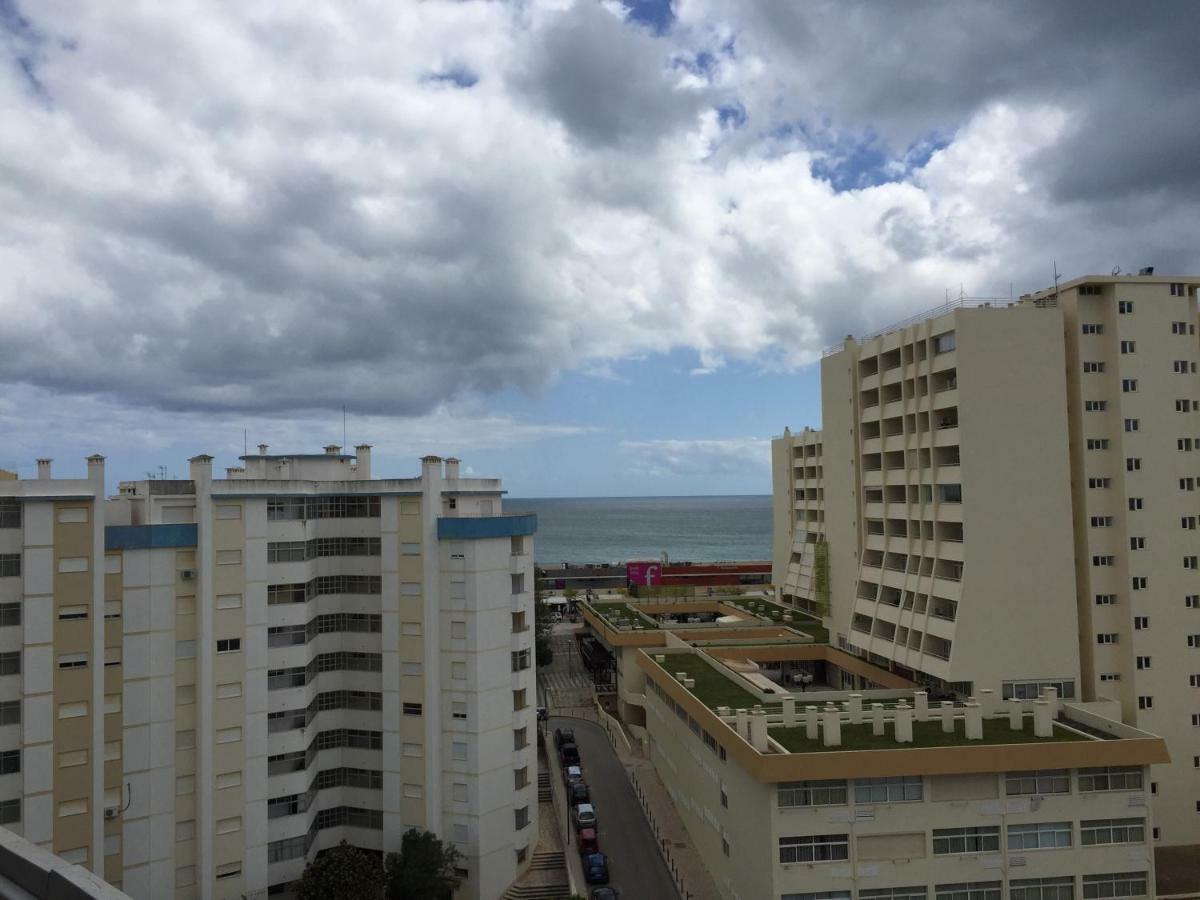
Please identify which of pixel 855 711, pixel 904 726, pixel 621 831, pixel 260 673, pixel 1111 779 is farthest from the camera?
pixel 621 831

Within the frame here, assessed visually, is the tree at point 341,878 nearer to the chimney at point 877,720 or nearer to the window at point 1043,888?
the chimney at point 877,720

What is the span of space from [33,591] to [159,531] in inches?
195

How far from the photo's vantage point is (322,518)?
4066 centimetres

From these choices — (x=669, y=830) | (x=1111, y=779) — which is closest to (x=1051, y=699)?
(x=1111, y=779)

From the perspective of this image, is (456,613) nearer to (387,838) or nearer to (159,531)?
(387,838)

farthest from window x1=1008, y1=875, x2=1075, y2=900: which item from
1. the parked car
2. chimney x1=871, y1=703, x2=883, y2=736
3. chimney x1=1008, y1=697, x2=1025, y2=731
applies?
the parked car

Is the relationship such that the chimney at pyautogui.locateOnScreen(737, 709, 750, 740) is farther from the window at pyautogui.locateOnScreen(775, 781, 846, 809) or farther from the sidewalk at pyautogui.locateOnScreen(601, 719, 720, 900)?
the sidewalk at pyautogui.locateOnScreen(601, 719, 720, 900)

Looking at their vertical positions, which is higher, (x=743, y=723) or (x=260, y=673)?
(x=260, y=673)

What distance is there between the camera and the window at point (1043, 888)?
33438 millimetres

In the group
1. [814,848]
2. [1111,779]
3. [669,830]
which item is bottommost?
[669,830]

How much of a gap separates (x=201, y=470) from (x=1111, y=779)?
40994 mm

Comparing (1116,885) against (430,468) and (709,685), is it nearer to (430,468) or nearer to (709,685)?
(709,685)

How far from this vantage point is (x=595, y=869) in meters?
40.3

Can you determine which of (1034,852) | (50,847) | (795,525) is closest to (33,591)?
(50,847)
